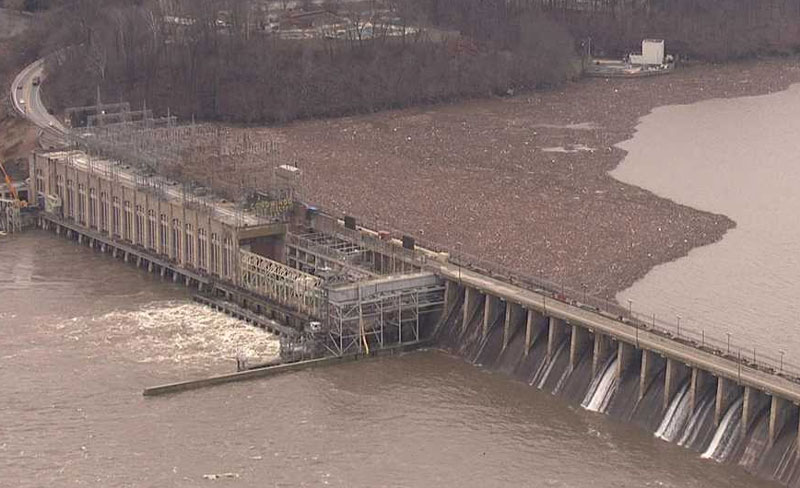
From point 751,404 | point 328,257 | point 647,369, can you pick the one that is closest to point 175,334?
point 328,257

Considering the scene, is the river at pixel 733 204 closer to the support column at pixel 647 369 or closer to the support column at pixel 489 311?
the support column at pixel 647 369

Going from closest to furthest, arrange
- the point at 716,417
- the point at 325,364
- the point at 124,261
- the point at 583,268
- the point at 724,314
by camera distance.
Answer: the point at 716,417 → the point at 325,364 → the point at 724,314 → the point at 583,268 → the point at 124,261

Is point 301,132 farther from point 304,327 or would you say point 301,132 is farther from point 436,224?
point 304,327

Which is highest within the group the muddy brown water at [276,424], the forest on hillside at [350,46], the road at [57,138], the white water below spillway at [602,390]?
the forest on hillside at [350,46]

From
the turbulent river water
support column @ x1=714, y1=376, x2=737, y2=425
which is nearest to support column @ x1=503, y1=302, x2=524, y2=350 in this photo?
the turbulent river water

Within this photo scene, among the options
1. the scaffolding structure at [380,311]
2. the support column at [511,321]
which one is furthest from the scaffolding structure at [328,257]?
the support column at [511,321]

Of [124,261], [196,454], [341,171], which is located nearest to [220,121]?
[341,171]

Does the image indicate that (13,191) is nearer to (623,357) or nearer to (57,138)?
(57,138)
